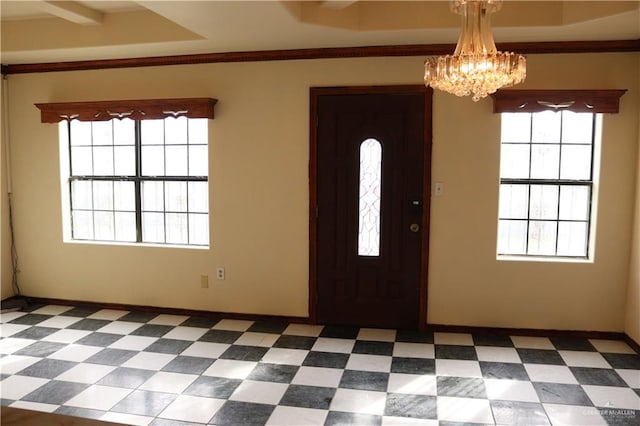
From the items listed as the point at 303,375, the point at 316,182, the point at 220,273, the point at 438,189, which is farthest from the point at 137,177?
the point at 438,189

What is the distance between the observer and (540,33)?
12.3 ft

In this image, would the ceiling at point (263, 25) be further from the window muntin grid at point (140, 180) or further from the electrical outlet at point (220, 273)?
the electrical outlet at point (220, 273)

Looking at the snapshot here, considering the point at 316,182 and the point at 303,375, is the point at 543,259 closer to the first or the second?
the point at 316,182

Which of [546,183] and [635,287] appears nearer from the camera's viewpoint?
[635,287]

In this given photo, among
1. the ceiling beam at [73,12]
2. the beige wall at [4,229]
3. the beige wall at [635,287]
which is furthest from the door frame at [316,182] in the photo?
the beige wall at [4,229]

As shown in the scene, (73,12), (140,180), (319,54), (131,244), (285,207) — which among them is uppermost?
(73,12)

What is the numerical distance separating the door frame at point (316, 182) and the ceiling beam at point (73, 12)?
1833mm

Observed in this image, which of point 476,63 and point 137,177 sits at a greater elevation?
point 476,63

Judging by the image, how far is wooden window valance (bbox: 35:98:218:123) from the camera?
4.47 m

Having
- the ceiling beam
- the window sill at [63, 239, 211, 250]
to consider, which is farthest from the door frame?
the ceiling beam

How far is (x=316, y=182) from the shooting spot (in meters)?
4.43

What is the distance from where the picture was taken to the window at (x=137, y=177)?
15.7 ft

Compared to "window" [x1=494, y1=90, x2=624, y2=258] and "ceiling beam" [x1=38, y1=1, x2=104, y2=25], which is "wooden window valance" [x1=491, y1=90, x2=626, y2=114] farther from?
"ceiling beam" [x1=38, y1=1, x2=104, y2=25]

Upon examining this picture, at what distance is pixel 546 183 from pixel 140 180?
3648 mm
